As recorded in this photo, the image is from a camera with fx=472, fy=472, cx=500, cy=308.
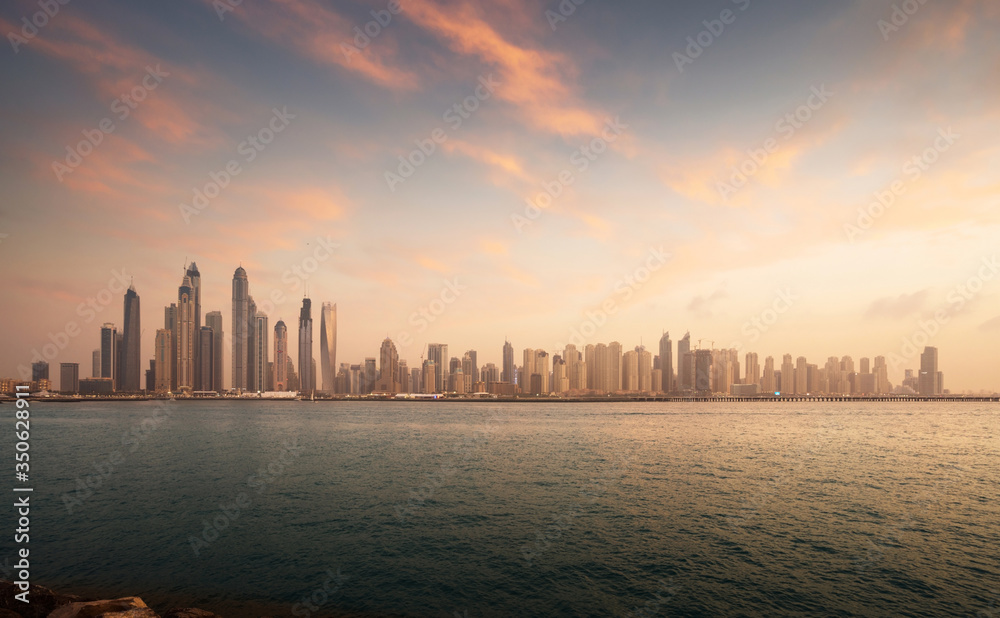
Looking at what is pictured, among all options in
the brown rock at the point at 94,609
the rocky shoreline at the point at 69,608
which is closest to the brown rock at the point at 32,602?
the rocky shoreline at the point at 69,608

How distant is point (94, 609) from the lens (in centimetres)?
2055

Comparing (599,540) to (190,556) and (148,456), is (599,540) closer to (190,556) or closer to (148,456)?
(190,556)

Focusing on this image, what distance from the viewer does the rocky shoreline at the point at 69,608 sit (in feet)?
67.4

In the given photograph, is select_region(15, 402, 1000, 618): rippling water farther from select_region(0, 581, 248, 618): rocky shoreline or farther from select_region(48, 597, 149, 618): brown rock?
select_region(48, 597, 149, 618): brown rock

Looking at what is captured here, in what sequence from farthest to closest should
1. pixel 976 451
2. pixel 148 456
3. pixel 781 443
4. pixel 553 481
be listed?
pixel 781 443 < pixel 976 451 < pixel 148 456 < pixel 553 481

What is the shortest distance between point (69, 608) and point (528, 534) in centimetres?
2780

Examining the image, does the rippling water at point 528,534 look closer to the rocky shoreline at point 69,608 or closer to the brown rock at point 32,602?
the rocky shoreline at point 69,608

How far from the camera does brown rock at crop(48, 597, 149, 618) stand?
2038 centimetres

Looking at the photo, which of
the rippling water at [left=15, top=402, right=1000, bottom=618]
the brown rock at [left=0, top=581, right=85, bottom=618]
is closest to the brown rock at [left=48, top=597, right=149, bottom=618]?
the brown rock at [left=0, top=581, right=85, bottom=618]

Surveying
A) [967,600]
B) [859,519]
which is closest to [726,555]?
[967,600]

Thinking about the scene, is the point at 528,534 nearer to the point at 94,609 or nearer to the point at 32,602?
the point at 94,609

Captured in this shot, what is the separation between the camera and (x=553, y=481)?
58.1 metres

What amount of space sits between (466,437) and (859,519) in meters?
83.5

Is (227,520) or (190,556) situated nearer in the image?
(190,556)
